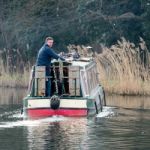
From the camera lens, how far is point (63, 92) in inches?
1059

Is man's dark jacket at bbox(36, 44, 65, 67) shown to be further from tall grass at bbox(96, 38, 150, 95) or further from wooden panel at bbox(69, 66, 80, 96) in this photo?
tall grass at bbox(96, 38, 150, 95)

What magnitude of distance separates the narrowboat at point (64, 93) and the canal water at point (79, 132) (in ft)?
1.13

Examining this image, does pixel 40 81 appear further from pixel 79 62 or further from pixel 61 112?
pixel 79 62

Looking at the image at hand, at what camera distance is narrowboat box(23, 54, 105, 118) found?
2527 cm

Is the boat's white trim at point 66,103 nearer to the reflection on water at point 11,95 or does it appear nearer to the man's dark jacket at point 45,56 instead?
the man's dark jacket at point 45,56

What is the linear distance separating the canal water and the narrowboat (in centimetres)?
35

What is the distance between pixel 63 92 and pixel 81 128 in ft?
13.3

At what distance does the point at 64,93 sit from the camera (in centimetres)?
2688

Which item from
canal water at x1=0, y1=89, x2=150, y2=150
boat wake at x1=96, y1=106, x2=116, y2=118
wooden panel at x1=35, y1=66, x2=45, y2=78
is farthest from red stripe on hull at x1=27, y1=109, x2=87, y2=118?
wooden panel at x1=35, y1=66, x2=45, y2=78

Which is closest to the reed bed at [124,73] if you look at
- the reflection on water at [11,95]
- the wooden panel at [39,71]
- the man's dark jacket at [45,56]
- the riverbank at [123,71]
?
the riverbank at [123,71]

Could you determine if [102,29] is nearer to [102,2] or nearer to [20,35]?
[102,2]

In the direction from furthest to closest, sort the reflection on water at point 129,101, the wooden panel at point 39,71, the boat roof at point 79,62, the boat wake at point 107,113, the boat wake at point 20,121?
the reflection on water at point 129,101, the boat roof at point 79,62, the boat wake at point 107,113, the wooden panel at point 39,71, the boat wake at point 20,121

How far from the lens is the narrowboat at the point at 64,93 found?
25.3 metres

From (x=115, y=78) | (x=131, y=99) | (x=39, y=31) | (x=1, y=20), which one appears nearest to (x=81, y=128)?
(x=131, y=99)
